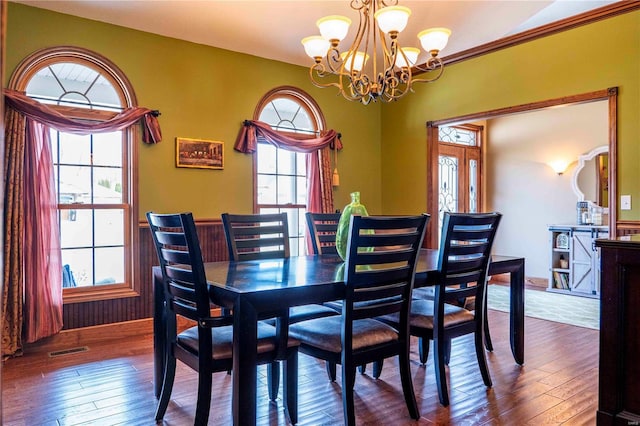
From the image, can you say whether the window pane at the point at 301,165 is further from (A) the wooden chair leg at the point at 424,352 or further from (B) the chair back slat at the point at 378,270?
(B) the chair back slat at the point at 378,270

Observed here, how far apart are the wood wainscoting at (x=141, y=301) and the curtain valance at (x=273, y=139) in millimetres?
813

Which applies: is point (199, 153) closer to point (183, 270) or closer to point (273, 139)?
point (273, 139)

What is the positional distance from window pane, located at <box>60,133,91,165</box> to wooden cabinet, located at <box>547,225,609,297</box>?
5382mm

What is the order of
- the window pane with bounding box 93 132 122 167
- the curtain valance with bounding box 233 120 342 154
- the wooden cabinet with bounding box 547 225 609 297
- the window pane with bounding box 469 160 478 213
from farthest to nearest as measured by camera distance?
the window pane with bounding box 469 160 478 213
the wooden cabinet with bounding box 547 225 609 297
the curtain valance with bounding box 233 120 342 154
the window pane with bounding box 93 132 122 167

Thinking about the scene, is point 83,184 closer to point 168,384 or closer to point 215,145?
point 215,145

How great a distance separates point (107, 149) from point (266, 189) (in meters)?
1.59

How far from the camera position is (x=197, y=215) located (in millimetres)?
4297

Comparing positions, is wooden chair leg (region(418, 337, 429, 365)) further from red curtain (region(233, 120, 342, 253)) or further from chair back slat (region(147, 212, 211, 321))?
red curtain (region(233, 120, 342, 253))

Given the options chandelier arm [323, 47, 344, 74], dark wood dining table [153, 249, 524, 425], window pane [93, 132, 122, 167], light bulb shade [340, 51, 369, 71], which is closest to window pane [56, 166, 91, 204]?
window pane [93, 132, 122, 167]

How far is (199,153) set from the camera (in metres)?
4.28

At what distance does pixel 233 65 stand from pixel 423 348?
317 centimetres

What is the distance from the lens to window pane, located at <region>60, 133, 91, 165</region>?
12.2 ft

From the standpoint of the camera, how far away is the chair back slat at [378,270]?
6.86 feet

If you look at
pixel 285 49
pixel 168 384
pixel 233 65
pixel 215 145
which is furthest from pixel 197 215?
pixel 168 384
